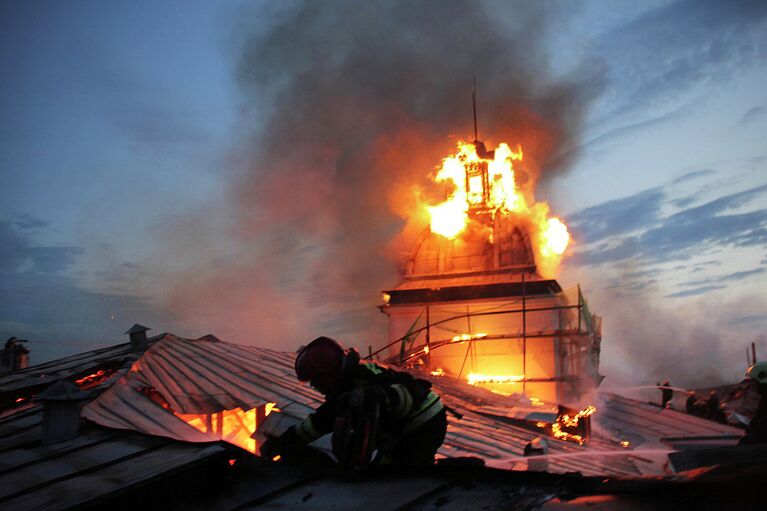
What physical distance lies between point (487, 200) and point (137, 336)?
65.0 feet

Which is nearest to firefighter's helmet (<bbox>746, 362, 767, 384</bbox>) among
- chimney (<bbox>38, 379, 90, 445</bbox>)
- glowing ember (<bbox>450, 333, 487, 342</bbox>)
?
chimney (<bbox>38, 379, 90, 445</bbox>)

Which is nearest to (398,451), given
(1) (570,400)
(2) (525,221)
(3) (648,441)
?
(3) (648,441)

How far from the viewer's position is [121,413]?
5.94 meters

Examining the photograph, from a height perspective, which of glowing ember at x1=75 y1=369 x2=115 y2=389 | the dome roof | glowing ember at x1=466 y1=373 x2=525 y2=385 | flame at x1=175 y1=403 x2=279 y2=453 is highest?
the dome roof

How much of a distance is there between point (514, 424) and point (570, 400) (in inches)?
433

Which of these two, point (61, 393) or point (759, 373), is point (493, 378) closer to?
point (759, 373)

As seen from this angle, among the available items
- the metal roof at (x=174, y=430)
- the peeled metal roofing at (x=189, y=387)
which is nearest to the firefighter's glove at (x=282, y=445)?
the metal roof at (x=174, y=430)

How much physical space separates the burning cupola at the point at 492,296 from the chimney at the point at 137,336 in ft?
30.4

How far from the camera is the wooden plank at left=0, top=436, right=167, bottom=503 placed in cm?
388

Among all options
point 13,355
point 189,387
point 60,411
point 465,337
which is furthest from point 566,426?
point 13,355

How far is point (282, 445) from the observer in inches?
156

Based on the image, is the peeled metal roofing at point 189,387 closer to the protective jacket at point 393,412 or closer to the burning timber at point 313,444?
the burning timber at point 313,444

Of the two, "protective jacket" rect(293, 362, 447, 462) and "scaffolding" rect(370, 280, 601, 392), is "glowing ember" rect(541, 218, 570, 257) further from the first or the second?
"protective jacket" rect(293, 362, 447, 462)

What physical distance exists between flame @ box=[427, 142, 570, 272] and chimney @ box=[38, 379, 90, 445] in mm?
21896
